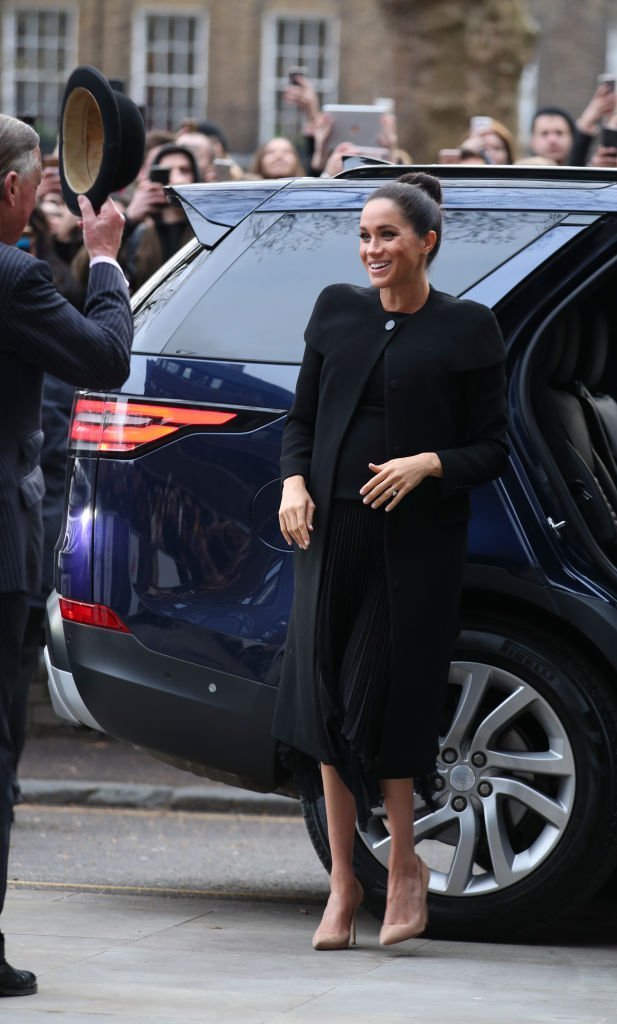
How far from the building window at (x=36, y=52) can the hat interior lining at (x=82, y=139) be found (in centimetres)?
3458

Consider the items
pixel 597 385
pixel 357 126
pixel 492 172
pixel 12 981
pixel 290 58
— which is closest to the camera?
pixel 12 981

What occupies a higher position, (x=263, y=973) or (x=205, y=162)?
(x=205, y=162)

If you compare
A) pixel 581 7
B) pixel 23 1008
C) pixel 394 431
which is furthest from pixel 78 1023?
pixel 581 7

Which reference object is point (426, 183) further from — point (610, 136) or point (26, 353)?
point (610, 136)

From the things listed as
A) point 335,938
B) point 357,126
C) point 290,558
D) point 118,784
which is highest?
point 357,126

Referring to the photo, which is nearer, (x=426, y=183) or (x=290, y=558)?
(x=426, y=183)

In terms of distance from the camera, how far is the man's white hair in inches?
174

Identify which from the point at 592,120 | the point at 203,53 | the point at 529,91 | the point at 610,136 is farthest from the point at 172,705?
the point at 203,53

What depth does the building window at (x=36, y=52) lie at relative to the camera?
38594mm

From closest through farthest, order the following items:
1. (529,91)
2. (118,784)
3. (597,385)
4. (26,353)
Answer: (26,353), (597,385), (118,784), (529,91)

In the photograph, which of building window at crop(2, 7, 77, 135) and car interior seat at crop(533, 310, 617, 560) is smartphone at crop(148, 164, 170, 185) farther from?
building window at crop(2, 7, 77, 135)

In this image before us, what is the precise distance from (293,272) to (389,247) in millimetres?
598

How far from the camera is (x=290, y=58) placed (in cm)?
3859

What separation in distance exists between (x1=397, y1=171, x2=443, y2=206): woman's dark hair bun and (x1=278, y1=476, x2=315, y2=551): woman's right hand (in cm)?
79
